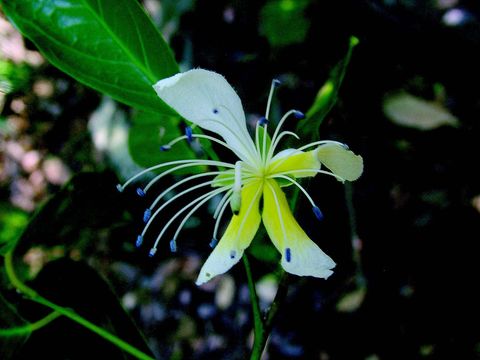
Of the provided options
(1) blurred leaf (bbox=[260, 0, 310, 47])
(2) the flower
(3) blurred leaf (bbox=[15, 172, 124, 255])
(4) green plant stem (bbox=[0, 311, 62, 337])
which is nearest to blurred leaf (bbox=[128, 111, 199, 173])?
(3) blurred leaf (bbox=[15, 172, 124, 255])

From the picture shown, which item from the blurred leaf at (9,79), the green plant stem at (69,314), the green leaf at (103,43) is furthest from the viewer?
the blurred leaf at (9,79)

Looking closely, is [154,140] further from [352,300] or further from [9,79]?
[352,300]

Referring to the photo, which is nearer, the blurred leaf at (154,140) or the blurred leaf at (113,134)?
the blurred leaf at (154,140)

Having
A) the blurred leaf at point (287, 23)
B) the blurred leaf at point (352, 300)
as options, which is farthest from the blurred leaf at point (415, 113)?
the blurred leaf at point (352, 300)

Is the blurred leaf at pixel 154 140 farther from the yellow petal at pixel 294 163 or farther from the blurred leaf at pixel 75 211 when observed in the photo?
the yellow petal at pixel 294 163

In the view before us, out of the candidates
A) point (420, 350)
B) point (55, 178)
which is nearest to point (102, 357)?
point (420, 350)

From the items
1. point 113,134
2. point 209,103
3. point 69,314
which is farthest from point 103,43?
point 113,134

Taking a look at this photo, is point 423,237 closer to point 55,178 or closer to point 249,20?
point 249,20

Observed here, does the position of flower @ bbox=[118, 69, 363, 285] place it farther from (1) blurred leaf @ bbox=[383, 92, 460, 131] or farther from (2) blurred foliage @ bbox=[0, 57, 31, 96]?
(1) blurred leaf @ bbox=[383, 92, 460, 131]
